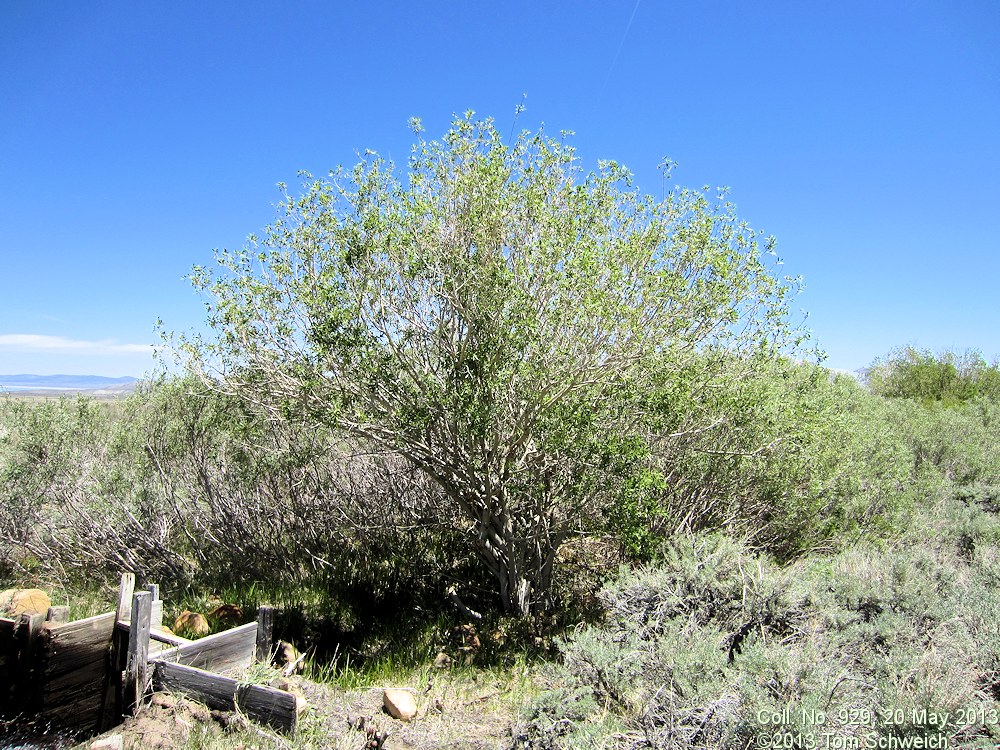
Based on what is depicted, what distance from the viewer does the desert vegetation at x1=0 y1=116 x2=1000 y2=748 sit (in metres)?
3.46

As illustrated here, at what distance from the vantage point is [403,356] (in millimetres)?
5539

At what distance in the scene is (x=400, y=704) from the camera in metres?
4.83

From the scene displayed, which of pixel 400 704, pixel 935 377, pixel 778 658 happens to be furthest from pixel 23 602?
pixel 935 377

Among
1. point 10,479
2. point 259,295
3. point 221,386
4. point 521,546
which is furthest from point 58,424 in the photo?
point 521,546

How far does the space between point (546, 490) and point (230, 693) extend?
3370 millimetres

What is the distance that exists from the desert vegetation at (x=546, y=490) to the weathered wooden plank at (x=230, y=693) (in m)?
1.52

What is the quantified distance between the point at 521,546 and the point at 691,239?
3.81m

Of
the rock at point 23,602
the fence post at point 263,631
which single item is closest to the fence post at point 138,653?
the fence post at point 263,631

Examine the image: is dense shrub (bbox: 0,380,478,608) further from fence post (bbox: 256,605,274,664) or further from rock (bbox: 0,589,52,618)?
fence post (bbox: 256,605,274,664)

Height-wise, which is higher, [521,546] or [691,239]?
[691,239]

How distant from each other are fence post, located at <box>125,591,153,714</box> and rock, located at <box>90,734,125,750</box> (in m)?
0.41

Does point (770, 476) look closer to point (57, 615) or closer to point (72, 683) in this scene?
point (72, 683)

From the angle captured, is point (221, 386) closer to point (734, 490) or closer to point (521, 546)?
point (521, 546)

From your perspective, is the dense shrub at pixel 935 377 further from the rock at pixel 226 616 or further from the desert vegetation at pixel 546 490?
the rock at pixel 226 616
